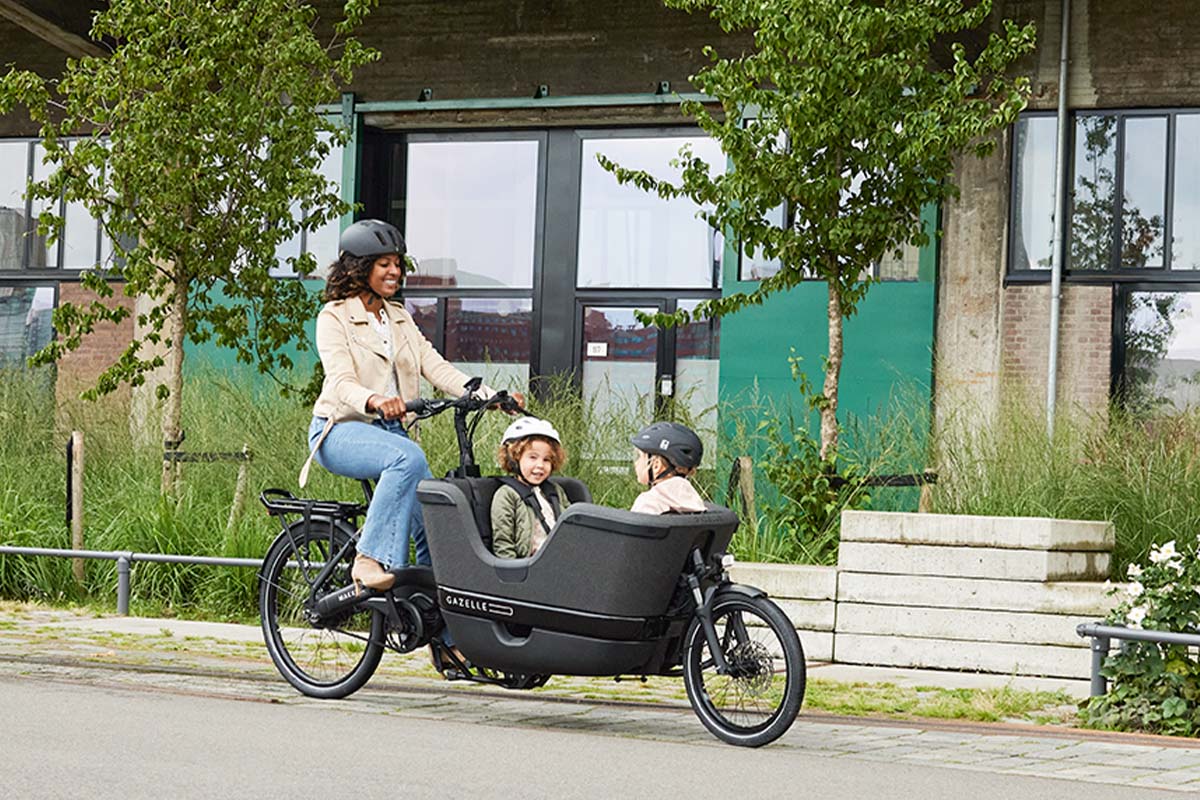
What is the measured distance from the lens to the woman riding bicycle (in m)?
7.31

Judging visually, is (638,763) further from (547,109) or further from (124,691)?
(547,109)

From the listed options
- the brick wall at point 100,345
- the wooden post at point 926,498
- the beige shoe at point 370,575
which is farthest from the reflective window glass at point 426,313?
the beige shoe at point 370,575

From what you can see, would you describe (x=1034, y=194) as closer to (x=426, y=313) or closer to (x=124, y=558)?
(x=426, y=313)

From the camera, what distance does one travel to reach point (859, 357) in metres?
18.9

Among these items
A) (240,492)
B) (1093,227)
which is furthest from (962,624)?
(1093,227)

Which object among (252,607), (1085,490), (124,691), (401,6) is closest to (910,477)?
(1085,490)

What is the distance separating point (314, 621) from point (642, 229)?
1344 centimetres

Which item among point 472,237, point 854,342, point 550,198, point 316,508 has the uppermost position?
point 550,198

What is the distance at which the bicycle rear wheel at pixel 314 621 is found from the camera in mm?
7617

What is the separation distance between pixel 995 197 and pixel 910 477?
7531mm

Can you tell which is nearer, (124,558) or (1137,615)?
(1137,615)

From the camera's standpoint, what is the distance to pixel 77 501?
504 inches

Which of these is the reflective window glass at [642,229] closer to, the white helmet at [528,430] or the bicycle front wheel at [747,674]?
the white helmet at [528,430]

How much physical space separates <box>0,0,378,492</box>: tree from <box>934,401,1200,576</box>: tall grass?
5.66 meters
